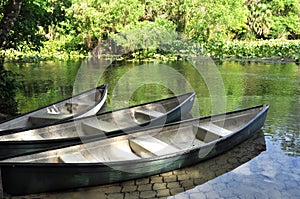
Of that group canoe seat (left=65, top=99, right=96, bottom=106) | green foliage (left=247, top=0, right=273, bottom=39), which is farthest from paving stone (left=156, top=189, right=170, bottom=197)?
green foliage (left=247, top=0, right=273, bottom=39)

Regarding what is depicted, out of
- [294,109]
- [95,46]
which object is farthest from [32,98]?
[95,46]

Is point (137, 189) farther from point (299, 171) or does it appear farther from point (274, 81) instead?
point (274, 81)

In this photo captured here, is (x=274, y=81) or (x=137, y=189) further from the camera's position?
(x=274, y=81)

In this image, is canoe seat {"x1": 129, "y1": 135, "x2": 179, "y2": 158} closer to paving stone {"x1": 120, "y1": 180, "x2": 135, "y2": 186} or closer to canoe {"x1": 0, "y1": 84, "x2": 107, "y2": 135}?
paving stone {"x1": 120, "y1": 180, "x2": 135, "y2": 186}

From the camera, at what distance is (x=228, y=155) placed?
18.7 ft

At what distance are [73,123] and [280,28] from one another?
92.8 ft

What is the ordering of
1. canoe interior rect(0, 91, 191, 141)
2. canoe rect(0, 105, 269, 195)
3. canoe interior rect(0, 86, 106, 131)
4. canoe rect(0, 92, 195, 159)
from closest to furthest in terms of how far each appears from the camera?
canoe rect(0, 105, 269, 195), canoe rect(0, 92, 195, 159), canoe interior rect(0, 91, 191, 141), canoe interior rect(0, 86, 106, 131)

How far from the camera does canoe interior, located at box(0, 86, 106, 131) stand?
588 cm

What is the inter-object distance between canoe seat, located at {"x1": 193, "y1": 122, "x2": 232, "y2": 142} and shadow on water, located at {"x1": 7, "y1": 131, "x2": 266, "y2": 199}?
13.0 inches

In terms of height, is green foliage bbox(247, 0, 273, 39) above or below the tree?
above

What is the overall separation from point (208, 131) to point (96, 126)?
1910 mm

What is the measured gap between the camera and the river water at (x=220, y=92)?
4836mm

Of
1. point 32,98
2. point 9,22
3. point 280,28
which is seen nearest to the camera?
point 9,22

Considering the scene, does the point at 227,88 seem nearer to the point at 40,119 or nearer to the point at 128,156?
the point at 40,119
